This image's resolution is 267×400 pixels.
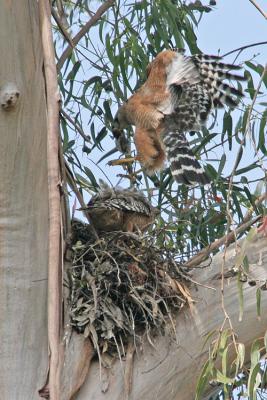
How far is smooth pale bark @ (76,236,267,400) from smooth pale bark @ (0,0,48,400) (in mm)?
272

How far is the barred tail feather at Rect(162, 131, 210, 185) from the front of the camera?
16.0ft

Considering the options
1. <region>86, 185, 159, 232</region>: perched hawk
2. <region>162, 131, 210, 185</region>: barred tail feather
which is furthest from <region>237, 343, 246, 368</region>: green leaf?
<region>162, 131, 210, 185</region>: barred tail feather

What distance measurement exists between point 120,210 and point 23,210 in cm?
122

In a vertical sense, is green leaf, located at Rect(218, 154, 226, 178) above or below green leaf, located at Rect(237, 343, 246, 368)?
above

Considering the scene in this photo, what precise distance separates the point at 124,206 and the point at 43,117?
4.17 feet

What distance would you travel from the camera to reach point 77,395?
3.54 meters

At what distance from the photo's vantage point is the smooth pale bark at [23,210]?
11.1 feet

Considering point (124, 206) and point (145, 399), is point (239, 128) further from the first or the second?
point (145, 399)

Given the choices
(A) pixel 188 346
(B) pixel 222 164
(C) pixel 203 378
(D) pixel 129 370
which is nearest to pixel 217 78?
(B) pixel 222 164

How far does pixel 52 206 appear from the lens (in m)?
3.30

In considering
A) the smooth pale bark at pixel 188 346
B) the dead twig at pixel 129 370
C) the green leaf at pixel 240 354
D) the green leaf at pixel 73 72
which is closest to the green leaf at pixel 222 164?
the smooth pale bark at pixel 188 346

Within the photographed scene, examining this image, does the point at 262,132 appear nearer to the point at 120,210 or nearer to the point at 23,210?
the point at 120,210

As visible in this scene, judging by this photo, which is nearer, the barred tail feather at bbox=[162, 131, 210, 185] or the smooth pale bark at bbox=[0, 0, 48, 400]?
the smooth pale bark at bbox=[0, 0, 48, 400]

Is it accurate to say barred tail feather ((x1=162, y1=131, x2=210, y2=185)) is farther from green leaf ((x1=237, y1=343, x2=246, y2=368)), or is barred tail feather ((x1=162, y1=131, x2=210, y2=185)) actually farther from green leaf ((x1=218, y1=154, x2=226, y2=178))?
green leaf ((x1=237, y1=343, x2=246, y2=368))
